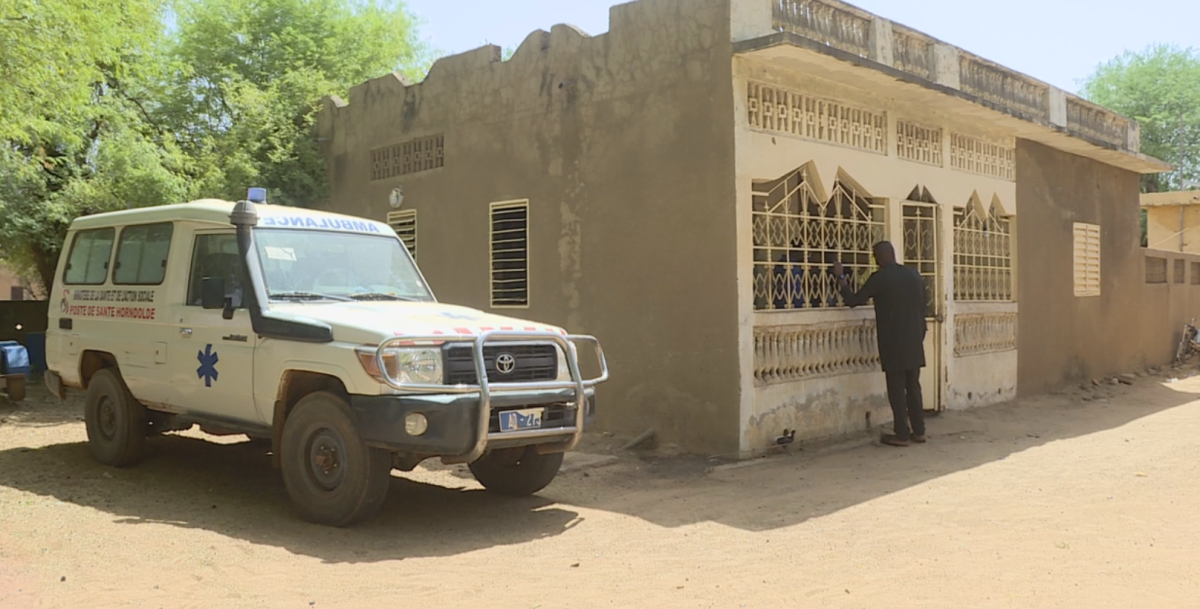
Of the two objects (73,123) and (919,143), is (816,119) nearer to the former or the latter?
(919,143)

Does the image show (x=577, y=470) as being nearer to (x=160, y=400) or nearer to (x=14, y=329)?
(x=160, y=400)

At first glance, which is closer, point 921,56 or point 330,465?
point 330,465

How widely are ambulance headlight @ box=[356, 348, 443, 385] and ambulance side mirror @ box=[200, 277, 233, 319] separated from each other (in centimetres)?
137

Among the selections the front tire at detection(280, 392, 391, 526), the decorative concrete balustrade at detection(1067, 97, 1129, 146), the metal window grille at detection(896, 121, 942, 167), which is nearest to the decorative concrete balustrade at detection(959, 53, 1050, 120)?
the metal window grille at detection(896, 121, 942, 167)

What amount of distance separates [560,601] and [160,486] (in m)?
3.97

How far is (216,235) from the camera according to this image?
703cm

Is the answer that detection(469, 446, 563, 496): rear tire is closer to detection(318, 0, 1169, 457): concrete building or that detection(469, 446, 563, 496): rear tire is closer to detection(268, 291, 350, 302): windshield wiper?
detection(268, 291, 350, 302): windshield wiper

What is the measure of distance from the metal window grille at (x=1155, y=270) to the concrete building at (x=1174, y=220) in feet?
11.5

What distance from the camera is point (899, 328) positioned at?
957cm

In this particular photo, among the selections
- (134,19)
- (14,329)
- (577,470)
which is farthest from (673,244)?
(14,329)

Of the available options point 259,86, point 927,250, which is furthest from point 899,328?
point 259,86

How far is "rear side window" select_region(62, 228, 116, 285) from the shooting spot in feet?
26.1

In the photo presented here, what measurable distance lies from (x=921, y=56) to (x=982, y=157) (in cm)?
228

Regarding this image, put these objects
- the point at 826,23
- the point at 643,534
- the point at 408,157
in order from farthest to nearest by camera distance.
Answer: the point at 408,157 < the point at 826,23 < the point at 643,534
